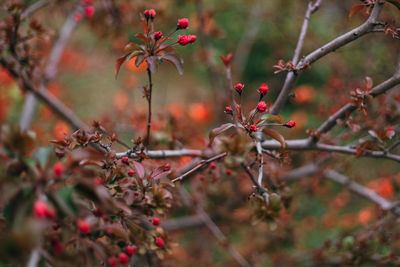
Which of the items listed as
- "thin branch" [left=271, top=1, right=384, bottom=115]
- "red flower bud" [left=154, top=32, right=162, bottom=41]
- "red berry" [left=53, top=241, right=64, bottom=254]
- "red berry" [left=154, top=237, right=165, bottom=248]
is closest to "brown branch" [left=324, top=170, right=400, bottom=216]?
"thin branch" [left=271, top=1, right=384, bottom=115]

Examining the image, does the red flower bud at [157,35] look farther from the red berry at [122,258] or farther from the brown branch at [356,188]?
the brown branch at [356,188]

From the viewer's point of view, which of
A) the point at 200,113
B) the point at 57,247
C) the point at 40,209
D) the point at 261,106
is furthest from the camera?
the point at 200,113

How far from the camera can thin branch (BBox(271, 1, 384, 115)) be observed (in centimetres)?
101

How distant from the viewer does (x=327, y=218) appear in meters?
2.95

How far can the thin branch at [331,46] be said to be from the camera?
1.01m

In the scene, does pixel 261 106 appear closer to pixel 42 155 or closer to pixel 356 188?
pixel 42 155

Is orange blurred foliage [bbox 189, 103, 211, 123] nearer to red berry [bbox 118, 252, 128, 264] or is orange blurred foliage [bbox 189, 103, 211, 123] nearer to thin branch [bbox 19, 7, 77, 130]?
thin branch [bbox 19, 7, 77, 130]

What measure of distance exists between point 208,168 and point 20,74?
112 cm

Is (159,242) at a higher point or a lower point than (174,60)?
lower

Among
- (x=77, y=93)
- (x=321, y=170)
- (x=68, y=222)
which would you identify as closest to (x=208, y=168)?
(x=68, y=222)

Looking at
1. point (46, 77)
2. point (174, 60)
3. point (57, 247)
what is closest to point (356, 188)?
point (174, 60)

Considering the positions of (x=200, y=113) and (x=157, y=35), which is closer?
(x=157, y=35)

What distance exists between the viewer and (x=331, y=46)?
41.9 inches

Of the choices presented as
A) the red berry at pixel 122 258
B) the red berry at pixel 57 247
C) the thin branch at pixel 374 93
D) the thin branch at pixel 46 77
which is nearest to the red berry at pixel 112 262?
the red berry at pixel 122 258
